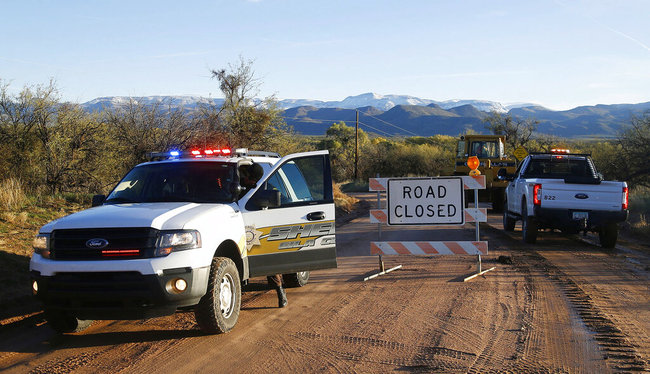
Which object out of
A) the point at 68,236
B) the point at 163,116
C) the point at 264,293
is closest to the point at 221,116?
the point at 163,116

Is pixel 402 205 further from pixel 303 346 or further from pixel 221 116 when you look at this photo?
pixel 221 116

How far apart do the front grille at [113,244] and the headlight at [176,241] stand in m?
0.07

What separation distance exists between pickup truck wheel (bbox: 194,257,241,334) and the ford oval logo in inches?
43.2

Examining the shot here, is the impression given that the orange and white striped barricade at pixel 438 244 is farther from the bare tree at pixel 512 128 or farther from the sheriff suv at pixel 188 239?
the bare tree at pixel 512 128

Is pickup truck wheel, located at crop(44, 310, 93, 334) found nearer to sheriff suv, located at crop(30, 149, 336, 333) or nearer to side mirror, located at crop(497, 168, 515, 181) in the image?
sheriff suv, located at crop(30, 149, 336, 333)

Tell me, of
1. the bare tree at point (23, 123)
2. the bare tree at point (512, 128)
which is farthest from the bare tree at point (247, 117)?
the bare tree at point (512, 128)

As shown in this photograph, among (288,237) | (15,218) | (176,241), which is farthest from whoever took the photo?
(15,218)

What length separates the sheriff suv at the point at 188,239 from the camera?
18.8 feet

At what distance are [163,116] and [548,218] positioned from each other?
12491 mm

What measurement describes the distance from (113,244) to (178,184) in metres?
1.79

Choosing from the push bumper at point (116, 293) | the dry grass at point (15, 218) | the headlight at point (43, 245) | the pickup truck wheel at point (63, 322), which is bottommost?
the pickup truck wheel at point (63, 322)

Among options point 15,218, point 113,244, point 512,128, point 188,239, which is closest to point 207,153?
point 188,239

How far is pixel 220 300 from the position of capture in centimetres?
637

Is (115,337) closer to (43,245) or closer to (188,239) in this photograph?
(43,245)
